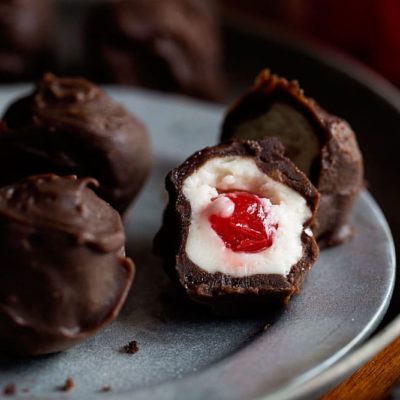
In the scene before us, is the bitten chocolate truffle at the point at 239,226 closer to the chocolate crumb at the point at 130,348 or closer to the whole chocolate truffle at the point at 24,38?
the chocolate crumb at the point at 130,348

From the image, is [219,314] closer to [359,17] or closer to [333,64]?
[333,64]

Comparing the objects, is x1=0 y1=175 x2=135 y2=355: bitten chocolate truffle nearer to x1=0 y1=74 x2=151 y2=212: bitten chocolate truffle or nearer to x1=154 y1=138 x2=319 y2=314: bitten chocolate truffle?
x1=154 y1=138 x2=319 y2=314: bitten chocolate truffle

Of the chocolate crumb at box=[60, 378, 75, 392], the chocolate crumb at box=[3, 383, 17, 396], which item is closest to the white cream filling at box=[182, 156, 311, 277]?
the chocolate crumb at box=[60, 378, 75, 392]

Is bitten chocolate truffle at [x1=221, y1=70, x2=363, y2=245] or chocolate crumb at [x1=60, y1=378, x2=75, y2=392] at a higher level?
bitten chocolate truffle at [x1=221, y1=70, x2=363, y2=245]

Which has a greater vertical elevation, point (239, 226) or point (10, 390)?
point (239, 226)

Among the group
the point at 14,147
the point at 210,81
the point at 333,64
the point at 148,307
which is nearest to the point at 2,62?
the point at 210,81

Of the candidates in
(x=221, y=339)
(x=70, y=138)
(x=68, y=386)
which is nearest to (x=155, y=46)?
(x=70, y=138)

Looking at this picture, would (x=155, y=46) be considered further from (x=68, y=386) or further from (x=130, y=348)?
(x=68, y=386)
